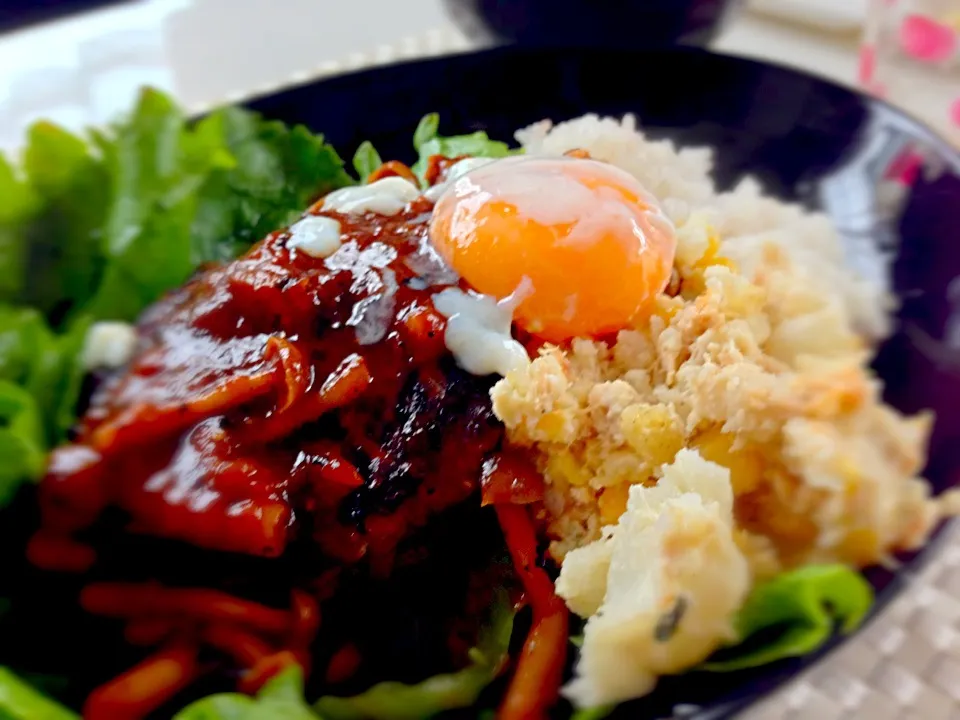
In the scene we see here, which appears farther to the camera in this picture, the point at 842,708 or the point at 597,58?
the point at 597,58

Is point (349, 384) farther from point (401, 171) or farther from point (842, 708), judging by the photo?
point (842, 708)

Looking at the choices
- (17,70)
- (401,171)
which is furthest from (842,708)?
(17,70)

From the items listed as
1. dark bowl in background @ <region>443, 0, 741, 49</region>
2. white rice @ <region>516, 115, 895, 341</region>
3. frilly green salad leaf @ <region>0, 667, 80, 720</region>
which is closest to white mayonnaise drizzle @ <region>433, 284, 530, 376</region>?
white rice @ <region>516, 115, 895, 341</region>

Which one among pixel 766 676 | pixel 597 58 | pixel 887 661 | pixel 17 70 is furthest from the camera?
pixel 17 70

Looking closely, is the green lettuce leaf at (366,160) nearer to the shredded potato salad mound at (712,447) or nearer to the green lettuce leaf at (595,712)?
the shredded potato salad mound at (712,447)

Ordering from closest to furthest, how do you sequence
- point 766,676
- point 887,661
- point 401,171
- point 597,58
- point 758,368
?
point 766,676, point 758,368, point 887,661, point 401,171, point 597,58

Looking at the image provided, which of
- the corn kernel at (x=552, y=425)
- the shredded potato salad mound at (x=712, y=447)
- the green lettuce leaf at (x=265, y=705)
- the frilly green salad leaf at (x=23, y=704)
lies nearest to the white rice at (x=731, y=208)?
the shredded potato salad mound at (x=712, y=447)

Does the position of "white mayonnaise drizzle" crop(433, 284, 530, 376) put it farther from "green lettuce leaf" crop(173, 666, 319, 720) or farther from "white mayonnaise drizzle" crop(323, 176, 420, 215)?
"green lettuce leaf" crop(173, 666, 319, 720)
